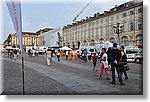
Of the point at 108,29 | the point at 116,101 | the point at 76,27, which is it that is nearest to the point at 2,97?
the point at 116,101

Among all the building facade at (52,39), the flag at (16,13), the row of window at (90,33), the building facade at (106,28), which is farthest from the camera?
the building facade at (52,39)

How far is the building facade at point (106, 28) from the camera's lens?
36562 mm

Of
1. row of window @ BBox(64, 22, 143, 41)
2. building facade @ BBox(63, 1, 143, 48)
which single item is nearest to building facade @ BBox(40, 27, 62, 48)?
row of window @ BBox(64, 22, 143, 41)

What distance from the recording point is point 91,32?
52094 millimetres

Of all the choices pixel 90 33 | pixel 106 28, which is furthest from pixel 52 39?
pixel 106 28

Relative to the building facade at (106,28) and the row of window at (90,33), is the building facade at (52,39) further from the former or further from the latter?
the building facade at (106,28)

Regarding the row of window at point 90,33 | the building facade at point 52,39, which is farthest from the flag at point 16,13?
the building facade at point 52,39

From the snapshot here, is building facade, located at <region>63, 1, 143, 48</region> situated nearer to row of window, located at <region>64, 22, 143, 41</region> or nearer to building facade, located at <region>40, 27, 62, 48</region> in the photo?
row of window, located at <region>64, 22, 143, 41</region>

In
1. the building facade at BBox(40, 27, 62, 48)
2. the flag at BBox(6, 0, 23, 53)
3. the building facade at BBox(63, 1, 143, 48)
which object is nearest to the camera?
the flag at BBox(6, 0, 23, 53)

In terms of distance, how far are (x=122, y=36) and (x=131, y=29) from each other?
3.52 metres

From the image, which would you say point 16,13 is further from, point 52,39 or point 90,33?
point 52,39

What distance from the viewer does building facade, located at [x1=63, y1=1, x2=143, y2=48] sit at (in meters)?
36.6

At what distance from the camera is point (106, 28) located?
154 feet

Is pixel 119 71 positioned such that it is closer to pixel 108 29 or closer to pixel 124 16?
pixel 124 16
